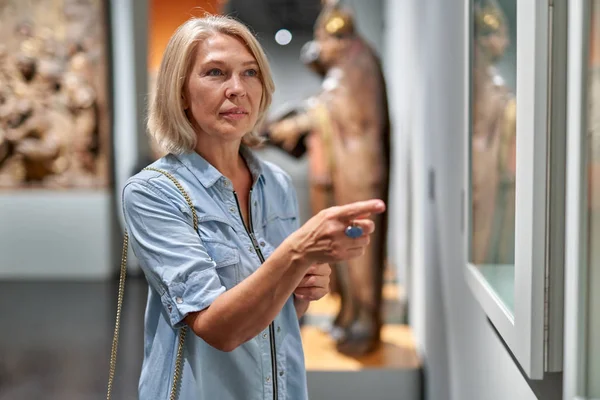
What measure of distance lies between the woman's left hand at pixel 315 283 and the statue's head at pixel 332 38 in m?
1.99

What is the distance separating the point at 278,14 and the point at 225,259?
362 cm

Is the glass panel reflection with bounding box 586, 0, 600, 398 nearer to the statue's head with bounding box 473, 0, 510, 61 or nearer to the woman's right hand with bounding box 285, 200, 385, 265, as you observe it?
the woman's right hand with bounding box 285, 200, 385, 265

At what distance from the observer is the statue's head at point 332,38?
3.10m

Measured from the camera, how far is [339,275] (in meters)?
3.08

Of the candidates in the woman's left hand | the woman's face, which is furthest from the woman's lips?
the woman's left hand

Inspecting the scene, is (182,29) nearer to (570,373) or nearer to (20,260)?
(570,373)

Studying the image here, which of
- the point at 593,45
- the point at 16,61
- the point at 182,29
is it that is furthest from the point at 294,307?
the point at 16,61

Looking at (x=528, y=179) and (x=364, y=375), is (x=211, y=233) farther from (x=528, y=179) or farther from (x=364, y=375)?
(x=364, y=375)

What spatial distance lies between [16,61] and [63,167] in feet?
2.86

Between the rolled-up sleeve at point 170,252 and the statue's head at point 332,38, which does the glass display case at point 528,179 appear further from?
the statue's head at point 332,38

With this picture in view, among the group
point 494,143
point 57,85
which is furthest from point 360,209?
point 57,85

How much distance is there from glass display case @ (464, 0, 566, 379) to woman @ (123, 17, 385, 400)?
33 cm

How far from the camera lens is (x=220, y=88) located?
1165 mm

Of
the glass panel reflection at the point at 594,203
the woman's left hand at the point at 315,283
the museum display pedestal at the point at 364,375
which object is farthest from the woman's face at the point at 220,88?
the museum display pedestal at the point at 364,375
